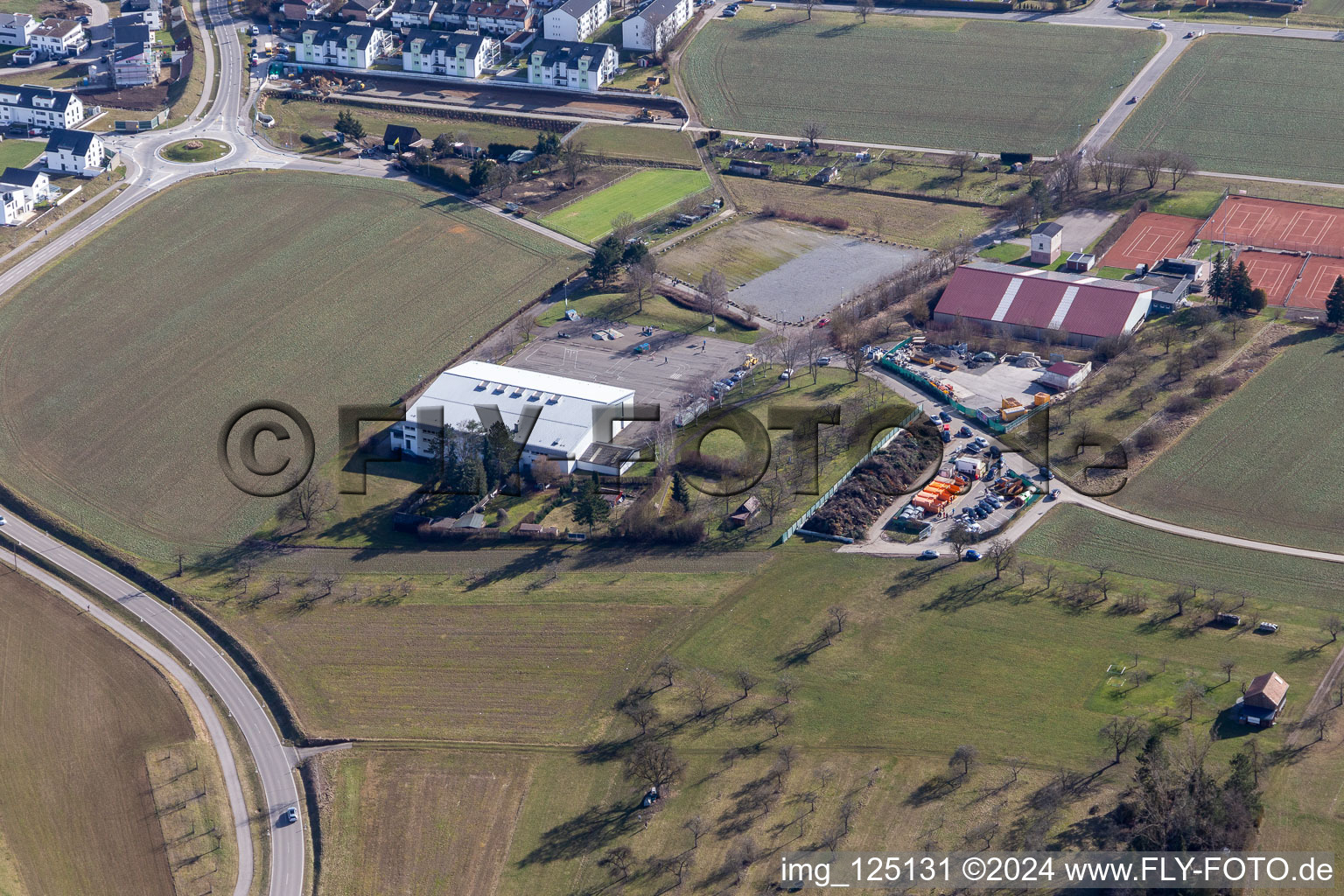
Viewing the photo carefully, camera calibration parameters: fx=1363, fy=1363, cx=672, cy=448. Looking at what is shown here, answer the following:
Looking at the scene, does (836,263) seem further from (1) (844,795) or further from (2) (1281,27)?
(2) (1281,27)

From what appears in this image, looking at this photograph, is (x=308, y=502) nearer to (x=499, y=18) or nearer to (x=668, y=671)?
(x=668, y=671)

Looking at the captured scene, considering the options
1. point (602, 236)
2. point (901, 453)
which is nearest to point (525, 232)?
point (602, 236)

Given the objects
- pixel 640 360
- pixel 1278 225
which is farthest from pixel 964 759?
pixel 1278 225

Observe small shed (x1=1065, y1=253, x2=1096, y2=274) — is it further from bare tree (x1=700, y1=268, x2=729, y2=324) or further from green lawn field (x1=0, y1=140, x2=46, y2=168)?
green lawn field (x1=0, y1=140, x2=46, y2=168)

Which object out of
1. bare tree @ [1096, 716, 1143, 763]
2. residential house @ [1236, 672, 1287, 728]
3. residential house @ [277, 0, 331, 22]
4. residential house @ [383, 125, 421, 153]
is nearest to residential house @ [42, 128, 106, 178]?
residential house @ [383, 125, 421, 153]

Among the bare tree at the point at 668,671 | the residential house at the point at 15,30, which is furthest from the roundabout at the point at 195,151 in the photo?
the bare tree at the point at 668,671
